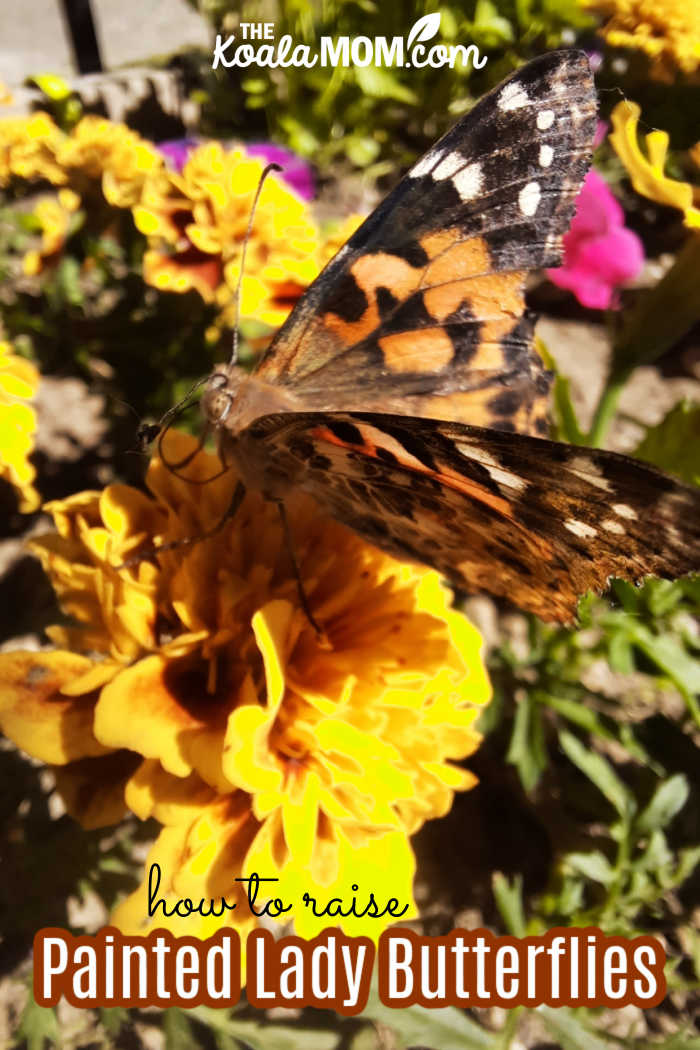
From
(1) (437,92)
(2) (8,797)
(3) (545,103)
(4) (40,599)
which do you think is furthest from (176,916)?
(1) (437,92)

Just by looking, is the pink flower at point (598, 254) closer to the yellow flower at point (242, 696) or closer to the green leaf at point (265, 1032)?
the yellow flower at point (242, 696)

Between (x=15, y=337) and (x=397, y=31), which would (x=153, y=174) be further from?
(x=397, y=31)

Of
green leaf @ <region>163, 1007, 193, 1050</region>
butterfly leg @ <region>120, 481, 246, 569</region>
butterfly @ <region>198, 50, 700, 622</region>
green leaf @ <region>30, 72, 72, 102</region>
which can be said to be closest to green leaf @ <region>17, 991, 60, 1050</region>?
green leaf @ <region>163, 1007, 193, 1050</region>

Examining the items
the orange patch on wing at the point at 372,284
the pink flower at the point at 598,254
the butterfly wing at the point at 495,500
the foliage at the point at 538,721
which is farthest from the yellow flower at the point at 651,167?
the pink flower at the point at 598,254

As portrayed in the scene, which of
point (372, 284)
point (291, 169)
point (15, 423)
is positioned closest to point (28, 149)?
point (291, 169)

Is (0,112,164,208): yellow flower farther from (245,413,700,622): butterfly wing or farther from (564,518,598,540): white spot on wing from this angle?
(564,518,598,540): white spot on wing

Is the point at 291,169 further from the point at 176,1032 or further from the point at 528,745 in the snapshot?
the point at 176,1032
